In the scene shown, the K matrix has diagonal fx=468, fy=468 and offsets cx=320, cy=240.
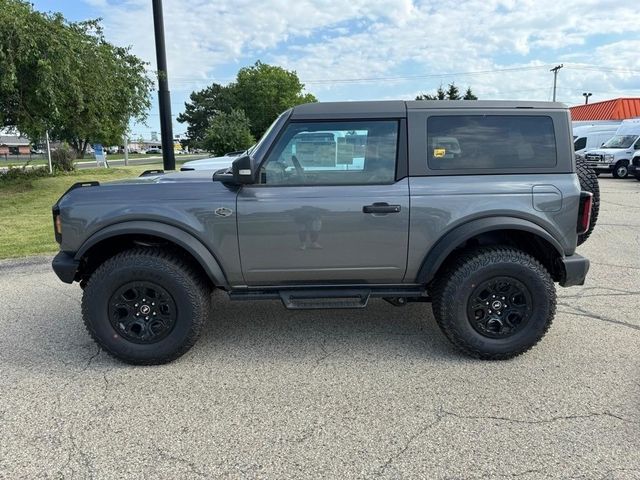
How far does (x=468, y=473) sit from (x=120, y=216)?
273 centimetres

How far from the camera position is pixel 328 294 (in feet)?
11.5

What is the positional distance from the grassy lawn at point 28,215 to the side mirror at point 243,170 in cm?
496

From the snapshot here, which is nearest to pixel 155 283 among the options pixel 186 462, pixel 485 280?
pixel 186 462

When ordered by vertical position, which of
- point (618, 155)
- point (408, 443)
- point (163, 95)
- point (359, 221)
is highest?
point (163, 95)

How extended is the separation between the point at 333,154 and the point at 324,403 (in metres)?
1.73

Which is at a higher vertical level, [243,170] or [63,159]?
[63,159]

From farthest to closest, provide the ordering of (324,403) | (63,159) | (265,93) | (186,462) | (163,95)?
(265,93) < (63,159) < (163,95) < (324,403) < (186,462)

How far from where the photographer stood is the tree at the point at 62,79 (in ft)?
31.5

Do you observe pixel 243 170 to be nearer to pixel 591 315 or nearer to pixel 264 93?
pixel 591 315

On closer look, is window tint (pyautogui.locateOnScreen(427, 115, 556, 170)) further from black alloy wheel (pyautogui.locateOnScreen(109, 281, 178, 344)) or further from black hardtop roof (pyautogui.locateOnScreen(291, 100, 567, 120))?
black alloy wheel (pyautogui.locateOnScreen(109, 281, 178, 344))

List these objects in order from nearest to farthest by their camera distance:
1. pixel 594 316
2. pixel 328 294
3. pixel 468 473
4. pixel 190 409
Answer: pixel 468 473 < pixel 190 409 < pixel 328 294 < pixel 594 316

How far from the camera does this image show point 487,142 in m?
3.43

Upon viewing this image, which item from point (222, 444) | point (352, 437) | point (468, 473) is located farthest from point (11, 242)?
point (468, 473)

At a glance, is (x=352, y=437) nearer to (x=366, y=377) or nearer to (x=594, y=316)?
(x=366, y=377)
